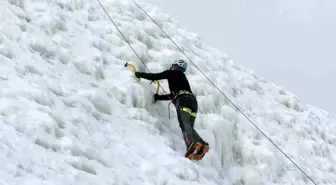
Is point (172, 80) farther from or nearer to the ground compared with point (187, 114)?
farther from the ground

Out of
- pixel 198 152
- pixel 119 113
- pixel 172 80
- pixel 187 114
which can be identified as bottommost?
pixel 119 113

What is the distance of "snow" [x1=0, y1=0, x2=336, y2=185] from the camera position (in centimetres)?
525

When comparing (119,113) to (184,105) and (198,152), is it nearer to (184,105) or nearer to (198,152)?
(184,105)

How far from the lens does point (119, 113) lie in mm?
7258

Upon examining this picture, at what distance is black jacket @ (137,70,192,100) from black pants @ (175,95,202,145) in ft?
1.06

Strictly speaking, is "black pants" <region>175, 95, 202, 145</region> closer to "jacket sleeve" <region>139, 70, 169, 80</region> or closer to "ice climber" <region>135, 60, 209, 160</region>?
"ice climber" <region>135, 60, 209, 160</region>

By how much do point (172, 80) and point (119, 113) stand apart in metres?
1.67

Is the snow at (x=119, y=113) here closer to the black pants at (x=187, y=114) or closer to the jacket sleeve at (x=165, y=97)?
the jacket sleeve at (x=165, y=97)

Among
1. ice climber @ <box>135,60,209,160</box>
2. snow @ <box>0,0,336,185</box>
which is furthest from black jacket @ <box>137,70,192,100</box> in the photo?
snow @ <box>0,0,336,185</box>

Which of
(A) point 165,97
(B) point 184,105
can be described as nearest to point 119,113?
(B) point 184,105

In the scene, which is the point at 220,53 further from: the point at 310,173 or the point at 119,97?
the point at 119,97

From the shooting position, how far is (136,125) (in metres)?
7.23

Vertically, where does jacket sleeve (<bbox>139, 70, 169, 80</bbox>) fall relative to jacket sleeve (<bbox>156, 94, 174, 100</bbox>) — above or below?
above

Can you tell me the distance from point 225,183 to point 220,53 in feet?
23.3
